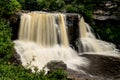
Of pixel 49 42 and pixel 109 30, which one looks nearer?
pixel 49 42

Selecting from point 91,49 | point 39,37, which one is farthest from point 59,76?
point 91,49

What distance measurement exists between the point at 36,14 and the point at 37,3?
3.77m

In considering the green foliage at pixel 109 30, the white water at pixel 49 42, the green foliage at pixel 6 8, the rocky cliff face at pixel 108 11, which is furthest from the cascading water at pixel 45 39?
the rocky cliff face at pixel 108 11

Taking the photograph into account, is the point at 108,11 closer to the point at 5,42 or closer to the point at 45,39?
the point at 45,39

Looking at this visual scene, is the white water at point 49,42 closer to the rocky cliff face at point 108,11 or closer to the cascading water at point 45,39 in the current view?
the cascading water at point 45,39

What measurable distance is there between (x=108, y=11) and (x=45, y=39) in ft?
23.6

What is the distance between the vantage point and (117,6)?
76.3 feet

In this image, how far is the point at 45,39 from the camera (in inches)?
738

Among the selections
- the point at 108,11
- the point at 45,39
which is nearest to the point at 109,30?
the point at 108,11

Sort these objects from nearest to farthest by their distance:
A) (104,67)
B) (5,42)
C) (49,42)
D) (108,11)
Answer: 1. (5,42)
2. (104,67)
3. (49,42)
4. (108,11)

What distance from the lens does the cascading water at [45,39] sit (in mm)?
17052

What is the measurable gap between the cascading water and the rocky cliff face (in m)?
4.29

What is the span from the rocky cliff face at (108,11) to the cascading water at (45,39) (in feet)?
14.1

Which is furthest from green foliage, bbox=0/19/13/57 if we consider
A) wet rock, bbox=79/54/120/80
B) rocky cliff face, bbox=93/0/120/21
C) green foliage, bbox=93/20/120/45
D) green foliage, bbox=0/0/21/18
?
rocky cliff face, bbox=93/0/120/21
